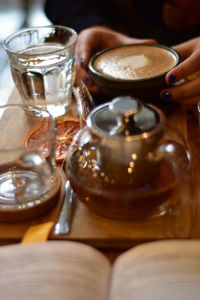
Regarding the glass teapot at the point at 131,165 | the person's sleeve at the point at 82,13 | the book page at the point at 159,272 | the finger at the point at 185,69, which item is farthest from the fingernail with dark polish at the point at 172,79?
the person's sleeve at the point at 82,13

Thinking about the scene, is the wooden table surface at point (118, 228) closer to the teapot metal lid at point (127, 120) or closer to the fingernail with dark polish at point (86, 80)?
the teapot metal lid at point (127, 120)

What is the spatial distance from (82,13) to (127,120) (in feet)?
2.17

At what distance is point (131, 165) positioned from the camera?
20.9 inches

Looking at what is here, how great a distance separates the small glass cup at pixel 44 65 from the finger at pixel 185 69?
174 millimetres

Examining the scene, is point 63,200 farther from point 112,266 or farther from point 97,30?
point 97,30

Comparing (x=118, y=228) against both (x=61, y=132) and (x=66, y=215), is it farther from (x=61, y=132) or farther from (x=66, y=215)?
(x=61, y=132)

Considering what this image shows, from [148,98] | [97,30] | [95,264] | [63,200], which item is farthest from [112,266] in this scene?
[97,30]

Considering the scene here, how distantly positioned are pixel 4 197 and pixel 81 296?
7.4 inches

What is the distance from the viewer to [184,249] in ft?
1.65

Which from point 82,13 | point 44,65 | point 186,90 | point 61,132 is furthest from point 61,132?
point 82,13

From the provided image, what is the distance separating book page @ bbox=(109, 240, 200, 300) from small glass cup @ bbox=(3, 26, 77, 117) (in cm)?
36

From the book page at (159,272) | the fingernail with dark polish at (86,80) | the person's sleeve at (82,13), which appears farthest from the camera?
the person's sleeve at (82,13)

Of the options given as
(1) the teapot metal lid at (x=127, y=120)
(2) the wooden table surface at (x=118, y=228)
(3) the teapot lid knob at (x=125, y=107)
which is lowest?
(2) the wooden table surface at (x=118, y=228)

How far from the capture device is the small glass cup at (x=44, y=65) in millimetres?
738
